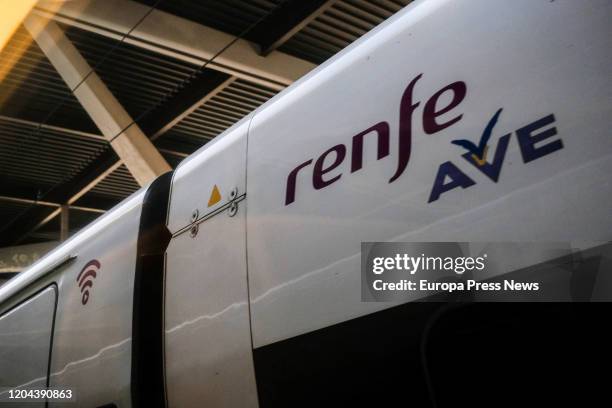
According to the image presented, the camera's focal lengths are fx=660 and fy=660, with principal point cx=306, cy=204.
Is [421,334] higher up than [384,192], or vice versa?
[384,192]

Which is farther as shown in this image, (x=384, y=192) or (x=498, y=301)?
(x=384, y=192)

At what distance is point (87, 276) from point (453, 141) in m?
2.19

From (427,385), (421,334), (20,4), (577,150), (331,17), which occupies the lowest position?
(427,385)

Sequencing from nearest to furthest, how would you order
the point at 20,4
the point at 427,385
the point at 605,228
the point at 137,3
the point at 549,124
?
the point at 605,228 → the point at 549,124 → the point at 427,385 → the point at 20,4 → the point at 137,3

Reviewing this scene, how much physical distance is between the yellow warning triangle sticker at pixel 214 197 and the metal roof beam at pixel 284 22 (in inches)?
254

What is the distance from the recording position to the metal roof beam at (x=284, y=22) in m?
8.64

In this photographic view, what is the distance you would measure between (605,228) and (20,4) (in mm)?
7478

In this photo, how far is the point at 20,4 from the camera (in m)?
7.38

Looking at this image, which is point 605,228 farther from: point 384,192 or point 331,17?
point 331,17

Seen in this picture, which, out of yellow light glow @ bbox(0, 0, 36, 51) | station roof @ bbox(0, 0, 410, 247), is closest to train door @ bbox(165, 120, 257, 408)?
yellow light glow @ bbox(0, 0, 36, 51)

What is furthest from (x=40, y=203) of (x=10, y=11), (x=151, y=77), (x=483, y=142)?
(x=483, y=142)

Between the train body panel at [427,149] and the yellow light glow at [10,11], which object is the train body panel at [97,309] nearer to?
the train body panel at [427,149]

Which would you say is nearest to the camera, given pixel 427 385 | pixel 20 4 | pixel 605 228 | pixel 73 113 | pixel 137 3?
pixel 605 228

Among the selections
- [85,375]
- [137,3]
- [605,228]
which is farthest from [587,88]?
[137,3]
